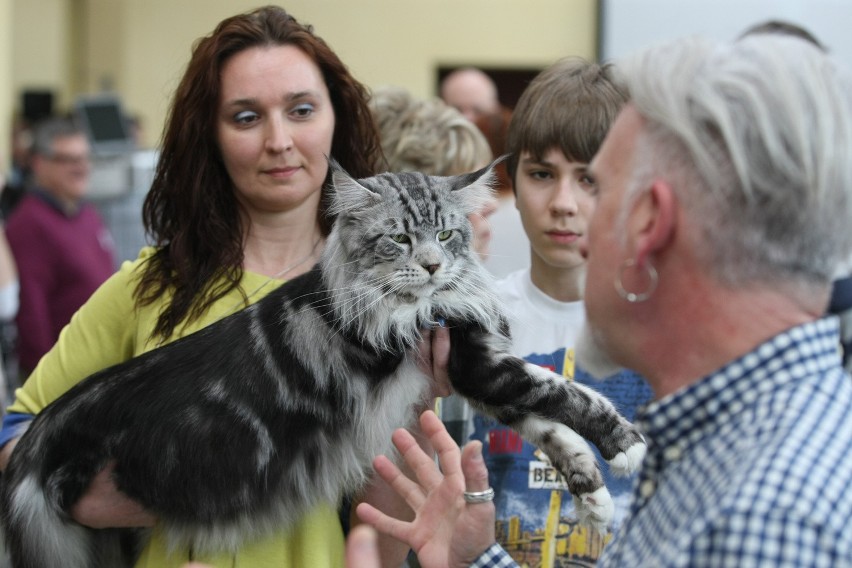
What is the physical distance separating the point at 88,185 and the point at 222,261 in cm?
457

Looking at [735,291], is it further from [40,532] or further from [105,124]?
[105,124]

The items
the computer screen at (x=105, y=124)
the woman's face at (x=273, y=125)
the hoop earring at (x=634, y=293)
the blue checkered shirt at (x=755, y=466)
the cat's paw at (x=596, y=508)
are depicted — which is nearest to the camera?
the blue checkered shirt at (x=755, y=466)

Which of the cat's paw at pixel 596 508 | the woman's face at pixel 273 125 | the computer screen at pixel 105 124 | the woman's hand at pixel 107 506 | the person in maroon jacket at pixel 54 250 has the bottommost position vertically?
the person in maroon jacket at pixel 54 250

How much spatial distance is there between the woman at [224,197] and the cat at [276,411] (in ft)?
0.44

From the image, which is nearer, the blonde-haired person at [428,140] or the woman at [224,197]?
the woman at [224,197]

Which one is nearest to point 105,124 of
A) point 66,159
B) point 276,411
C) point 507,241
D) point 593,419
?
point 66,159

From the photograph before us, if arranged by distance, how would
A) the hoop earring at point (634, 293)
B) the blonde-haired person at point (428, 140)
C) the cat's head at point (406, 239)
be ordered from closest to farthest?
the hoop earring at point (634, 293), the cat's head at point (406, 239), the blonde-haired person at point (428, 140)

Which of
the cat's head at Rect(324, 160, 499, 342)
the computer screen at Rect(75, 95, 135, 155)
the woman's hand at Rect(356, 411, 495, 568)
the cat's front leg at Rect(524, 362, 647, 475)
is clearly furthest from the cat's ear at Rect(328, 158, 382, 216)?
the computer screen at Rect(75, 95, 135, 155)

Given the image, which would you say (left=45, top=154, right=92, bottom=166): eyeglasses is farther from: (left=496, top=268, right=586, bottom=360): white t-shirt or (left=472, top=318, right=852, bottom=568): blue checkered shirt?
(left=472, top=318, right=852, bottom=568): blue checkered shirt

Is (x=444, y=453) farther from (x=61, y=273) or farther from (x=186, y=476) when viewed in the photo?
(x=61, y=273)

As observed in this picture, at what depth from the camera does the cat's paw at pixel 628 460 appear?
6.20ft

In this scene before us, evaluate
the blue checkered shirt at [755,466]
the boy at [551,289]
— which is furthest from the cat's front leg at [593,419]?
the blue checkered shirt at [755,466]

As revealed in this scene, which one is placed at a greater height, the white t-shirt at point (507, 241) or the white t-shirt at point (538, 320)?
the white t-shirt at point (538, 320)

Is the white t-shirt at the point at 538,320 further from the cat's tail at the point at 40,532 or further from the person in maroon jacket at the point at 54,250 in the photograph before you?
the person in maroon jacket at the point at 54,250
